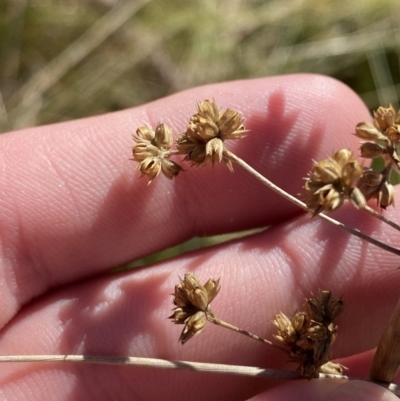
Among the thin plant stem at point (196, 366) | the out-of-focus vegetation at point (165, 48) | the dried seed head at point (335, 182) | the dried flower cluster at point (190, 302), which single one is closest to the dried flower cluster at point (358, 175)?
the dried seed head at point (335, 182)

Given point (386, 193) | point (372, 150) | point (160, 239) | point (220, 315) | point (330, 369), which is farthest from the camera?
point (160, 239)

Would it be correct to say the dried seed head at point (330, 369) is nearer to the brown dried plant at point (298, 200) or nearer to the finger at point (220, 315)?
the brown dried plant at point (298, 200)

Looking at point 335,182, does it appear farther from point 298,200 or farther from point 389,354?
point 389,354

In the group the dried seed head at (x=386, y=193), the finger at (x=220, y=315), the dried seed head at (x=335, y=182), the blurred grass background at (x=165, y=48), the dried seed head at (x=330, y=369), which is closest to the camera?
the dried seed head at (x=335, y=182)

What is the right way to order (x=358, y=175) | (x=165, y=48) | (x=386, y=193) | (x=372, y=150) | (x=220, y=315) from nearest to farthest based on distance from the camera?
(x=358, y=175)
(x=386, y=193)
(x=372, y=150)
(x=220, y=315)
(x=165, y=48)

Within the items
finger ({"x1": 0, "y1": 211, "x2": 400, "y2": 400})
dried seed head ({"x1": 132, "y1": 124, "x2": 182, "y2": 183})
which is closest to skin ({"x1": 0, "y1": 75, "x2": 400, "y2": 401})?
finger ({"x1": 0, "y1": 211, "x2": 400, "y2": 400})

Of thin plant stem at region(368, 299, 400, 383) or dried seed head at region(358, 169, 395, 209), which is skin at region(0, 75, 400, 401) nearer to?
thin plant stem at region(368, 299, 400, 383)

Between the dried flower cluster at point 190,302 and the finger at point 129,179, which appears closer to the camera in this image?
the dried flower cluster at point 190,302

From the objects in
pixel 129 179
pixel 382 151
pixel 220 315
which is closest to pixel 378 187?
pixel 382 151
